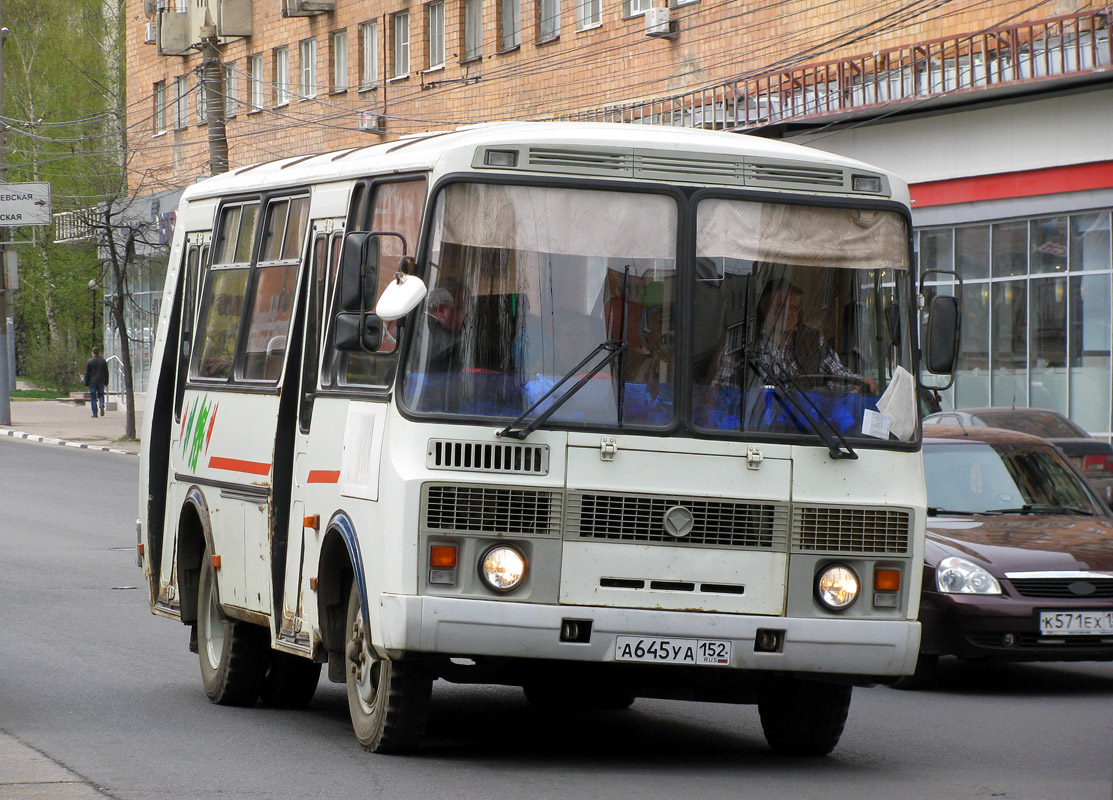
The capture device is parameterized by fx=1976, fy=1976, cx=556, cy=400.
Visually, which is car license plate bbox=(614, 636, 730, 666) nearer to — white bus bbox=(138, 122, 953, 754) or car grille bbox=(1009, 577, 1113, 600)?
white bus bbox=(138, 122, 953, 754)

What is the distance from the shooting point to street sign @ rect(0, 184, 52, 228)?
35.8 m

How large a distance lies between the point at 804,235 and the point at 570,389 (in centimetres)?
123

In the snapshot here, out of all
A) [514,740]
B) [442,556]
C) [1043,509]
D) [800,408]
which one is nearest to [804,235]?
[800,408]

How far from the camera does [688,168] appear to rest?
8070mm

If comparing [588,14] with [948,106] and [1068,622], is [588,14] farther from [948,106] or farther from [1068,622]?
[1068,622]

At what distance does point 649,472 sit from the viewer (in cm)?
779

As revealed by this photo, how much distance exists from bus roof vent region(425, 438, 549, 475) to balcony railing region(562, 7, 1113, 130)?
16.4m

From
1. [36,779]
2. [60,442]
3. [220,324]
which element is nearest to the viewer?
[36,779]

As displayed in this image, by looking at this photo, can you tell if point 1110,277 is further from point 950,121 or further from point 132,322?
point 132,322

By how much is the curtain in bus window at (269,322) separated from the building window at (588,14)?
83.8 ft

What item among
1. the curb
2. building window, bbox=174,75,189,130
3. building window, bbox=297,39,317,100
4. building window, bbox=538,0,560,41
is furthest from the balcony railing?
building window, bbox=174,75,189,130

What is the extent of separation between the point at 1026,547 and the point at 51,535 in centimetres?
1203

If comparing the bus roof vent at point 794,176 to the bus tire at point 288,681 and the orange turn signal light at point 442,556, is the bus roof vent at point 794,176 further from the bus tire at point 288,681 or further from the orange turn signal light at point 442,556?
the bus tire at point 288,681

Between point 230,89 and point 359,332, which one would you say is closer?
point 359,332
